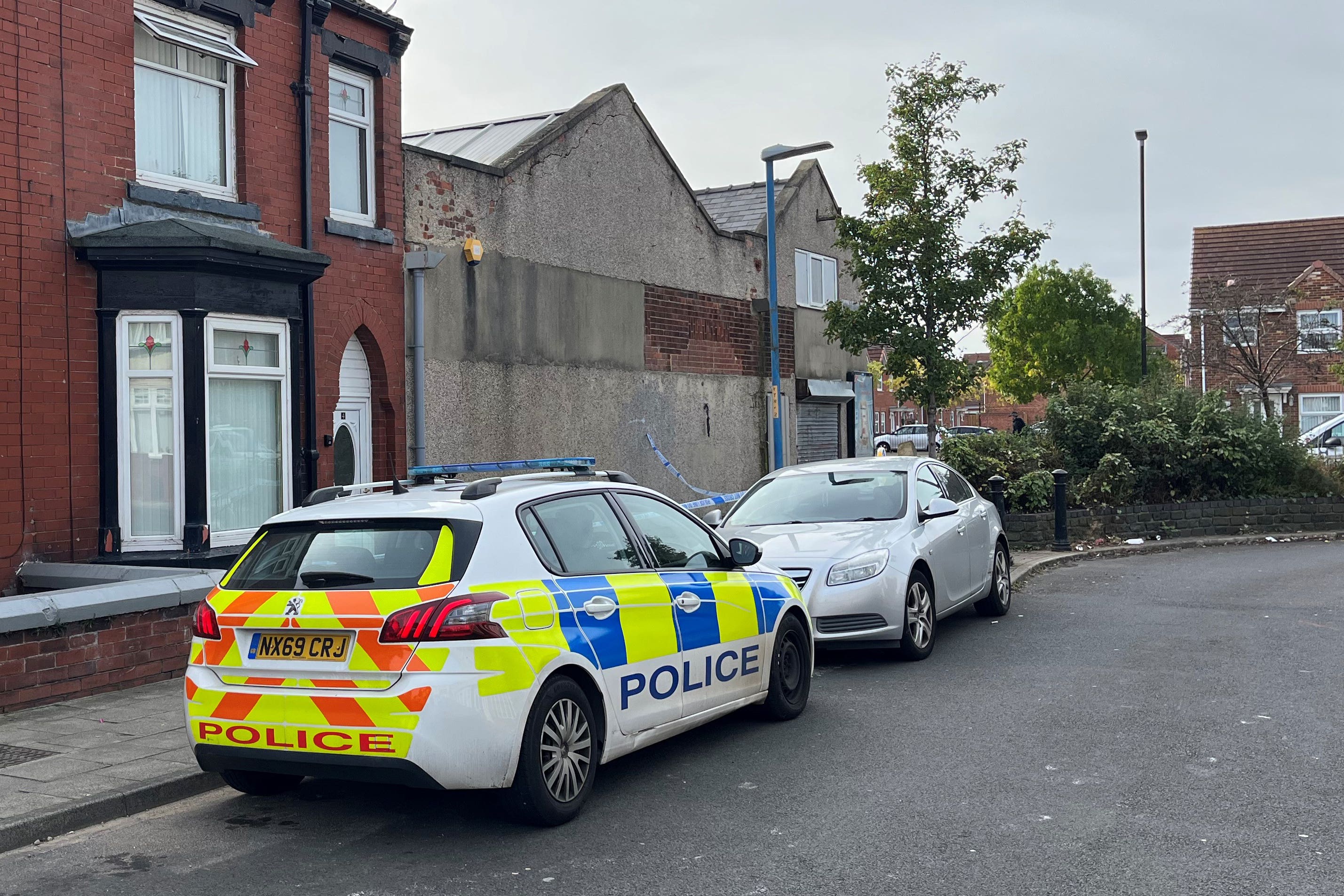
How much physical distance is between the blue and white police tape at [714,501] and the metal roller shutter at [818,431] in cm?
337

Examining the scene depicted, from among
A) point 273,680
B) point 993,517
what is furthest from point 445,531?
point 993,517

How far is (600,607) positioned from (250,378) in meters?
7.09

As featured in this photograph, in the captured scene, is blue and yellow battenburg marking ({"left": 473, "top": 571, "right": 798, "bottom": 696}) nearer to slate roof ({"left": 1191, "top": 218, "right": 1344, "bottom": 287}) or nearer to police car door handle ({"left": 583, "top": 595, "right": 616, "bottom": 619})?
police car door handle ({"left": 583, "top": 595, "right": 616, "bottom": 619})

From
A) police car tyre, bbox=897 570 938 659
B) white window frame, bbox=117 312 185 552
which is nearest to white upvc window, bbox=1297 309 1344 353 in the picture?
police car tyre, bbox=897 570 938 659

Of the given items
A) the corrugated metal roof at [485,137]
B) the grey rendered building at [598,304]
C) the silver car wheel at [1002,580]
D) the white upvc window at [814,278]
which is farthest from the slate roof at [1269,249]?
the silver car wheel at [1002,580]

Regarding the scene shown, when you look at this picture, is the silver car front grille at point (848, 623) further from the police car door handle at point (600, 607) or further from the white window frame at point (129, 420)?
the white window frame at point (129, 420)

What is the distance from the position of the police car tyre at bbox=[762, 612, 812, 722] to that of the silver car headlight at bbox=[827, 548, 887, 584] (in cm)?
145

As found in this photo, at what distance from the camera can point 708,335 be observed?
21.7 meters

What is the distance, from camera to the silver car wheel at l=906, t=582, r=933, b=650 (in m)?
9.56

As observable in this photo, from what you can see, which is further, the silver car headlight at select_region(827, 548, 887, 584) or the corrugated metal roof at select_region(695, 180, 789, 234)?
the corrugated metal roof at select_region(695, 180, 789, 234)

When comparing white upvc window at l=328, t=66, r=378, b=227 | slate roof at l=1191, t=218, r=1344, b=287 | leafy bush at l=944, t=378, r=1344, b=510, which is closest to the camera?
white upvc window at l=328, t=66, r=378, b=227

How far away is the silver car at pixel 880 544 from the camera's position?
30.6 ft

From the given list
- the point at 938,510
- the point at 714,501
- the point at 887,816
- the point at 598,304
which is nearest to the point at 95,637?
the point at 887,816

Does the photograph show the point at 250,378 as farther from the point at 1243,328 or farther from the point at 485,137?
the point at 1243,328
